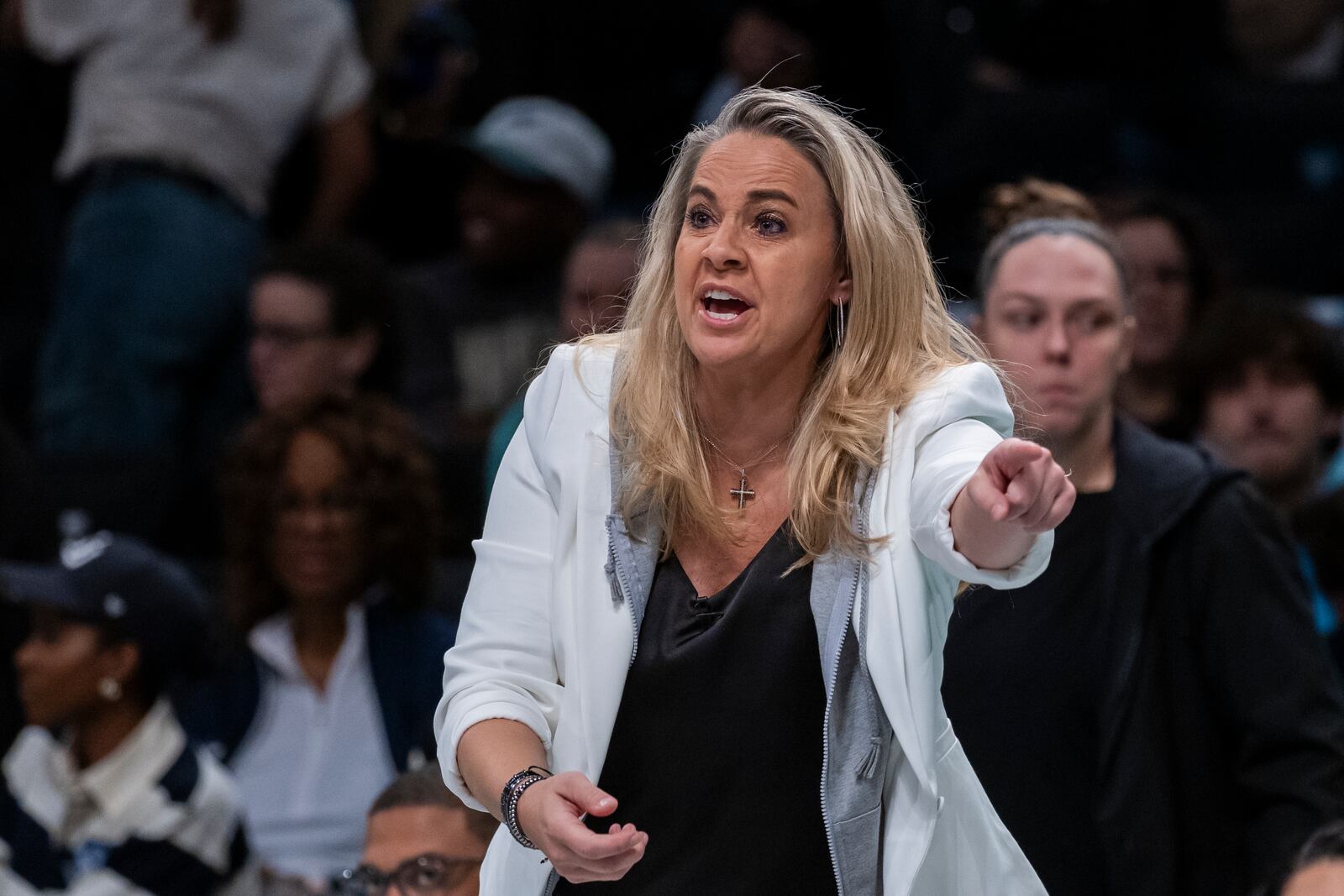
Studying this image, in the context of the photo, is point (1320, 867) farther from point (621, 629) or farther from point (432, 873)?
point (432, 873)

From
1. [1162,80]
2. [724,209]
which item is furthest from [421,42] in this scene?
[724,209]

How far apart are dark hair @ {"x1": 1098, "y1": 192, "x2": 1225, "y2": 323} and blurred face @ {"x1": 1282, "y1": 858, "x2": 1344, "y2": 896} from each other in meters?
2.59

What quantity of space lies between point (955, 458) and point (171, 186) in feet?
12.7

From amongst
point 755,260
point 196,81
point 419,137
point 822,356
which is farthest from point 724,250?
point 419,137

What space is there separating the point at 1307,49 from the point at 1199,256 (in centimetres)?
199

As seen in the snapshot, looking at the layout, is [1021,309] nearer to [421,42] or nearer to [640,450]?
[640,450]

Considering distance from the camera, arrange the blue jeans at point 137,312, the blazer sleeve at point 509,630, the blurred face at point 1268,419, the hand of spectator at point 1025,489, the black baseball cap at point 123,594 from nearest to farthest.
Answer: the hand of spectator at point 1025,489 → the blazer sleeve at point 509,630 → the black baseball cap at point 123,594 → the blurred face at point 1268,419 → the blue jeans at point 137,312

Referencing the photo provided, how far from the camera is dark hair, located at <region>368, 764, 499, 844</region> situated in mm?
2887

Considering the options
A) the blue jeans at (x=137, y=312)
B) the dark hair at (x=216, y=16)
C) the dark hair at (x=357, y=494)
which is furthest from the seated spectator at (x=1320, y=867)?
the dark hair at (x=216, y=16)

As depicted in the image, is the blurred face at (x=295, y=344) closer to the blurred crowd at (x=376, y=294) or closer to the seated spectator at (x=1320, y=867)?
the blurred crowd at (x=376, y=294)

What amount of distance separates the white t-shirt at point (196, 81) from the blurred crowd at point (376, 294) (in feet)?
0.03

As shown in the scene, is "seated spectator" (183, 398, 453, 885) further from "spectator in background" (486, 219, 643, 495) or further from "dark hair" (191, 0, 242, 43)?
"dark hair" (191, 0, 242, 43)

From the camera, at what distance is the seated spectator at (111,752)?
3.72 m

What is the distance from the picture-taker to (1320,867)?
2.30 metres
